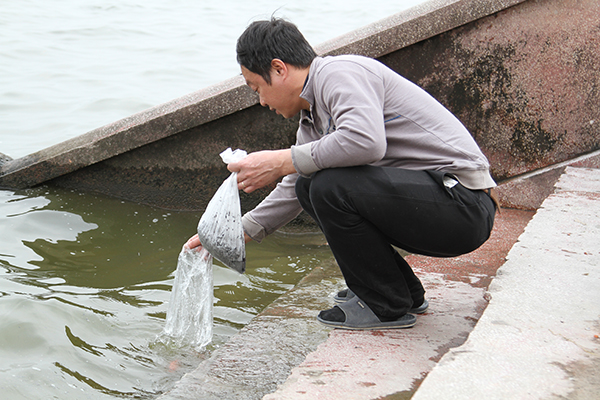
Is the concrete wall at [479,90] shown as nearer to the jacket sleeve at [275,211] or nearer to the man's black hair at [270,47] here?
the jacket sleeve at [275,211]

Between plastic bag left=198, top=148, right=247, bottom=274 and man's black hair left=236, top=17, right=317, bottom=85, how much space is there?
341mm

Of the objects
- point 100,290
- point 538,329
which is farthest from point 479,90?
point 100,290

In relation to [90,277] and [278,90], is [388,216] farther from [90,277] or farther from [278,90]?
[90,277]

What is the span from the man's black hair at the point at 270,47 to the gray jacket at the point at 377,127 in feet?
0.24

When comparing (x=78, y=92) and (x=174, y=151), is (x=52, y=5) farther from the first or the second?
(x=174, y=151)

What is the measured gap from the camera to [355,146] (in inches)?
74.8

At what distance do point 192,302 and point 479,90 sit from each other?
7.71ft

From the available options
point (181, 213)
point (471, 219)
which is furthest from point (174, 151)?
point (471, 219)

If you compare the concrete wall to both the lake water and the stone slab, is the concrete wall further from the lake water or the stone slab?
the stone slab

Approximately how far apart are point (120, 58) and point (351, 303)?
1061cm

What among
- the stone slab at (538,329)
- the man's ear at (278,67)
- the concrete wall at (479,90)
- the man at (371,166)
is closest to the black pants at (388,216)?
the man at (371,166)

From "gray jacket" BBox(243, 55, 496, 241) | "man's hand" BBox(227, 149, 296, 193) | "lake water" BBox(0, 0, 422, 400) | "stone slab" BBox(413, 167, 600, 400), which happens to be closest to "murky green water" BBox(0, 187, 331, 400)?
"lake water" BBox(0, 0, 422, 400)

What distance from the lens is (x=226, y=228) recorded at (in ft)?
7.36

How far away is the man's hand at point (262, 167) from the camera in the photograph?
6.72ft
